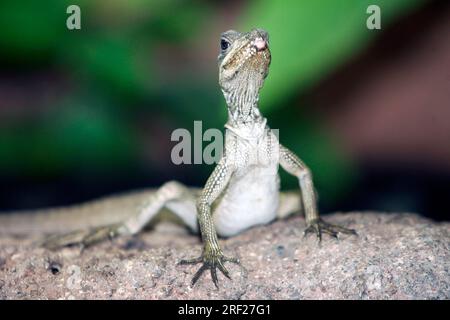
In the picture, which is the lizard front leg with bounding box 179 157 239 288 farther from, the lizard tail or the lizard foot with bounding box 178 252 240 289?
the lizard tail

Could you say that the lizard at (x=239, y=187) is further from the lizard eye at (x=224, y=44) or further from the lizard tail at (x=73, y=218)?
the lizard tail at (x=73, y=218)

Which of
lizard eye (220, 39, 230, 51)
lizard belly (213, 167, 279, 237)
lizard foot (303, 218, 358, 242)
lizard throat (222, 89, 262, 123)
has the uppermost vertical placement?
lizard eye (220, 39, 230, 51)

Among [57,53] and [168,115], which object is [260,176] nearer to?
[168,115]

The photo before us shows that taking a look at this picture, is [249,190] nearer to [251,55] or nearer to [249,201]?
[249,201]

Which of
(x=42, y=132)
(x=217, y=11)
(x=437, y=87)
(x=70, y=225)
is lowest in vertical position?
(x=70, y=225)

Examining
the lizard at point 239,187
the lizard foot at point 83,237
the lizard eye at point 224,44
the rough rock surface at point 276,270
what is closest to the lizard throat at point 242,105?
the lizard at point 239,187

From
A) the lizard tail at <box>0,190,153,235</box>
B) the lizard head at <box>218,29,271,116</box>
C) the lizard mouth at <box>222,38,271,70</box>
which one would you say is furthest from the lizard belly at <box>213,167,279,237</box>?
the lizard tail at <box>0,190,153,235</box>

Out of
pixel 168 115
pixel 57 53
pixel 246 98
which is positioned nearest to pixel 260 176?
pixel 246 98

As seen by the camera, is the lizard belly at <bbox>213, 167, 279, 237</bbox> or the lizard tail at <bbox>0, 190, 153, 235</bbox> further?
the lizard tail at <bbox>0, 190, 153, 235</bbox>
